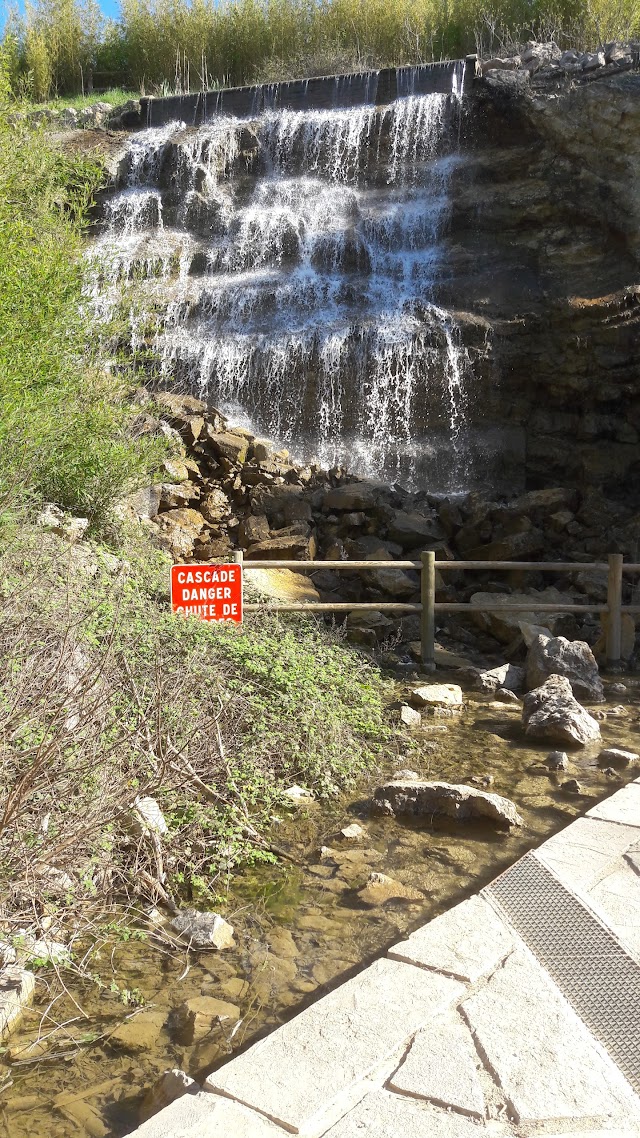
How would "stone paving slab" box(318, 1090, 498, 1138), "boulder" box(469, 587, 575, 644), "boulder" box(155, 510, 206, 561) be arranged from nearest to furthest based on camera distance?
"stone paving slab" box(318, 1090, 498, 1138)
"boulder" box(469, 587, 575, 644)
"boulder" box(155, 510, 206, 561)

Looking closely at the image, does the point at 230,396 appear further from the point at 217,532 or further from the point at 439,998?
the point at 439,998

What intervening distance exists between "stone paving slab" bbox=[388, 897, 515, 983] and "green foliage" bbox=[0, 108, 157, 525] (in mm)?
3303

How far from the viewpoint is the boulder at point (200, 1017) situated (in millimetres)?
2693

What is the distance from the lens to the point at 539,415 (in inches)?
566

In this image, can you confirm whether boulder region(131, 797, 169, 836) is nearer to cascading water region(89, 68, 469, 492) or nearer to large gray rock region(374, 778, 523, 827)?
large gray rock region(374, 778, 523, 827)

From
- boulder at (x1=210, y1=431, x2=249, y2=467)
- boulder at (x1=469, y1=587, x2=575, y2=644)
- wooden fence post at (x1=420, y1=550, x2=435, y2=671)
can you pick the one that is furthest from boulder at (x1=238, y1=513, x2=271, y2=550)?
wooden fence post at (x1=420, y1=550, x2=435, y2=671)

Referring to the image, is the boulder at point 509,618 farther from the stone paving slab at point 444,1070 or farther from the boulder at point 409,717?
the stone paving slab at point 444,1070

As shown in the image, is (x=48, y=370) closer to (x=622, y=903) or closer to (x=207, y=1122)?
(x=622, y=903)

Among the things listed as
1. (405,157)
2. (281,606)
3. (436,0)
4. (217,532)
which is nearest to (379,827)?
(281,606)

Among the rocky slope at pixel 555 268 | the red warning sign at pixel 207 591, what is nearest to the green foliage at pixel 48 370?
the red warning sign at pixel 207 591

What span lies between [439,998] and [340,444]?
1152 cm

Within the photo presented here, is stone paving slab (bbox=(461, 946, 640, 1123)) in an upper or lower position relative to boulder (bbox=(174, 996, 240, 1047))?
upper

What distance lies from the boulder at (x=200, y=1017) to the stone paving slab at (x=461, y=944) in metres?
0.55

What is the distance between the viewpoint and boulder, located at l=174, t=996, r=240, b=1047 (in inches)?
106
